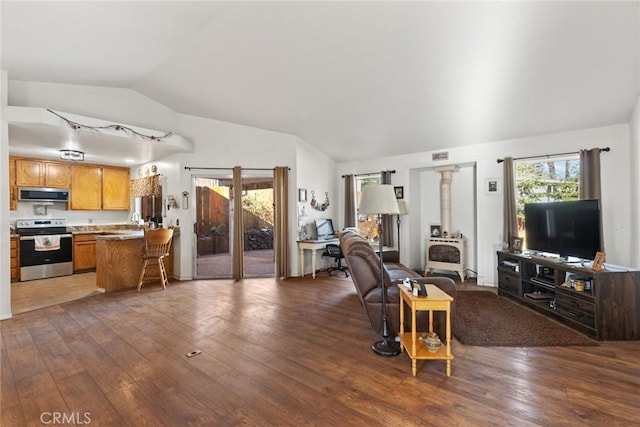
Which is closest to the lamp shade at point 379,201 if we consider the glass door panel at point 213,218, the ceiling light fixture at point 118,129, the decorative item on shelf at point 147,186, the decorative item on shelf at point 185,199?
the glass door panel at point 213,218

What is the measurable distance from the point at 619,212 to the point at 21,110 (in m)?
7.82

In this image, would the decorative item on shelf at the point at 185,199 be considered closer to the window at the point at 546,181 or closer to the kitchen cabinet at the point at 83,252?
the kitchen cabinet at the point at 83,252

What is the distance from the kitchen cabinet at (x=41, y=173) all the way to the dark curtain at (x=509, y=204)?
27.6ft

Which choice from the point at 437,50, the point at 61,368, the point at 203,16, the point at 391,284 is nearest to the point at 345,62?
the point at 437,50

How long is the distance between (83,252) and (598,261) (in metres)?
8.46

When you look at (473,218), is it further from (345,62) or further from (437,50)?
(345,62)

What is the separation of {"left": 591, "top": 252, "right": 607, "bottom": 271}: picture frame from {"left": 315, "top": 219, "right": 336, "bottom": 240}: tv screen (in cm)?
403

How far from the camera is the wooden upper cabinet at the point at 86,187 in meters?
5.98

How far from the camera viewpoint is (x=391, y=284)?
2842mm

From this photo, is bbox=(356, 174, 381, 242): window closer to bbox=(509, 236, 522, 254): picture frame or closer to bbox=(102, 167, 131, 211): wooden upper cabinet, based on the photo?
bbox=(509, 236, 522, 254): picture frame

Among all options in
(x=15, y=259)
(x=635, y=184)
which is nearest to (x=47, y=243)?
(x=15, y=259)

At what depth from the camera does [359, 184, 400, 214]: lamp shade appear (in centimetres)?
267

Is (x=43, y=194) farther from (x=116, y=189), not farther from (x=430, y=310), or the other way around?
(x=430, y=310)

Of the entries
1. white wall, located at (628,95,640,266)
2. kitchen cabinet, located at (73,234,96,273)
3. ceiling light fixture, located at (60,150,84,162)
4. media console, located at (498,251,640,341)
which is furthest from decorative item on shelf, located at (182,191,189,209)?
white wall, located at (628,95,640,266)
